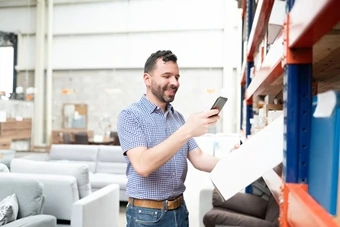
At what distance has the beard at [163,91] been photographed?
169 cm

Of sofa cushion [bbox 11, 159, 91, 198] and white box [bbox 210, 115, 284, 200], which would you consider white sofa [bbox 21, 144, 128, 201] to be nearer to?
sofa cushion [bbox 11, 159, 91, 198]

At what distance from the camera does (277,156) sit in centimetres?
96

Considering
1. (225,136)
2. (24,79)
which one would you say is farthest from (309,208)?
(24,79)

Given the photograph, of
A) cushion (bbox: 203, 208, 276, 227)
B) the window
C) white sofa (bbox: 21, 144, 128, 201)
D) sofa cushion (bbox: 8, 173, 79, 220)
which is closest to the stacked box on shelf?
cushion (bbox: 203, 208, 276, 227)

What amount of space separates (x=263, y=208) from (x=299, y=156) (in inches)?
94.9

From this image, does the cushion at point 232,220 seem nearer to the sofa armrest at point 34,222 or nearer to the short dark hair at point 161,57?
the sofa armrest at point 34,222

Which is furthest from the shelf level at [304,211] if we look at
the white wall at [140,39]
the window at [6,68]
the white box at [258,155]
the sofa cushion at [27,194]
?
the window at [6,68]

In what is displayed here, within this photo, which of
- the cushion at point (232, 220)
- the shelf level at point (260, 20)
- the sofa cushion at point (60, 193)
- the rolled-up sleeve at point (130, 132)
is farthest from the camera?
the sofa cushion at point (60, 193)

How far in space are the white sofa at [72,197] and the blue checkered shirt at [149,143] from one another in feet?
5.05

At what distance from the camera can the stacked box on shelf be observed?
679mm

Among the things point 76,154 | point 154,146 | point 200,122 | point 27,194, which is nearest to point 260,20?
point 200,122

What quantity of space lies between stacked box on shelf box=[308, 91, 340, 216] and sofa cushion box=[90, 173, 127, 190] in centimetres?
422

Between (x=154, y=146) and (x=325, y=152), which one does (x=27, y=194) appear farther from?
(x=325, y=152)

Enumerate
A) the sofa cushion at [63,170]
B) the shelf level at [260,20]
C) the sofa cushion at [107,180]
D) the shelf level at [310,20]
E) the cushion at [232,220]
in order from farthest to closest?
the sofa cushion at [107,180]
the sofa cushion at [63,170]
the cushion at [232,220]
the shelf level at [260,20]
the shelf level at [310,20]
